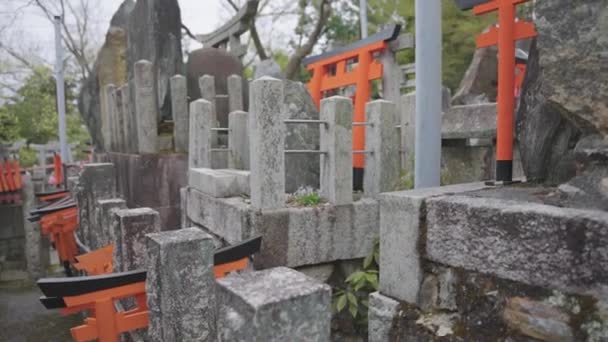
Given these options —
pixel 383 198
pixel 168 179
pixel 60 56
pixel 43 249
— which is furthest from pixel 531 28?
pixel 60 56

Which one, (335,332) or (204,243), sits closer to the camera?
(204,243)

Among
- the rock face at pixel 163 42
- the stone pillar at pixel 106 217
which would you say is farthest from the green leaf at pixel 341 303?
the rock face at pixel 163 42

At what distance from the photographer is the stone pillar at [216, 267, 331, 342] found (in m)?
1.17

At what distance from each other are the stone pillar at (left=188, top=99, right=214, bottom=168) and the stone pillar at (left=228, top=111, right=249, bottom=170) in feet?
1.25

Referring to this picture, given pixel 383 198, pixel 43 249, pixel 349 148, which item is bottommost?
pixel 43 249

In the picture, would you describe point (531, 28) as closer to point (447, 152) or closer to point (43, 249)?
point (447, 152)

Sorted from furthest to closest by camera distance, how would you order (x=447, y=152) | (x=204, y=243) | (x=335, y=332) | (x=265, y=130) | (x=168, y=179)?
1. (x=168, y=179)
2. (x=447, y=152)
3. (x=335, y=332)
4. (x=265, y=130)
5. (x=204, y=243)

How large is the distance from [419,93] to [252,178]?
5.04 feet

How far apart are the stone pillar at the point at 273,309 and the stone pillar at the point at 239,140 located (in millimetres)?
4449

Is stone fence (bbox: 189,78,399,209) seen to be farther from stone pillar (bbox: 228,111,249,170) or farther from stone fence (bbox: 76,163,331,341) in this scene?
stone fence (bbox: 76,163,331,341)

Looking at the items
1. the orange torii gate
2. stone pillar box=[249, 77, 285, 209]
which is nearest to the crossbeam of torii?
stone pillar box=[249, 77, 285, 209]

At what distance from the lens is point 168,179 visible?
21.8 ft

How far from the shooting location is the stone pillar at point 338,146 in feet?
12.7

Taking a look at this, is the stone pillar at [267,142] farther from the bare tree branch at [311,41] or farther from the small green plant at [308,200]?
the bare tree branch at [311,41]
